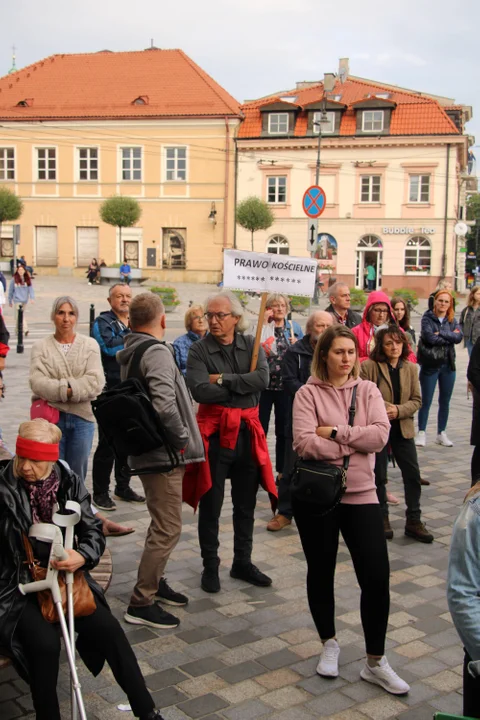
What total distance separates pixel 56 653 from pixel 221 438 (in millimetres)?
2068

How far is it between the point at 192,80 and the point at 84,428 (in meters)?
47.9

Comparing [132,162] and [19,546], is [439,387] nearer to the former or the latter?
[19,546]

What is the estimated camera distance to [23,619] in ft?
11.2

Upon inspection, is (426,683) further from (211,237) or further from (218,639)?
(211,237)

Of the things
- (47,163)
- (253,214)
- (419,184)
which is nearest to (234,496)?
(253,214)

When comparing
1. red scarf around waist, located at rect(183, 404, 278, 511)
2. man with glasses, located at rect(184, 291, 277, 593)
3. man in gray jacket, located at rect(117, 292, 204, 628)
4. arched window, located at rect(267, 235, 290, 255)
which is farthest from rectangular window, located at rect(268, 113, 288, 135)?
man in gray jacket, located at rect(117, 292, 204, 628)

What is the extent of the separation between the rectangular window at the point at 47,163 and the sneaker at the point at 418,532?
156 feet

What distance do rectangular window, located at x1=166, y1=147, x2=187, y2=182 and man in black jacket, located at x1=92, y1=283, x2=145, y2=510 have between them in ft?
141

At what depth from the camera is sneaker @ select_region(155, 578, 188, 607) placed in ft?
16.4

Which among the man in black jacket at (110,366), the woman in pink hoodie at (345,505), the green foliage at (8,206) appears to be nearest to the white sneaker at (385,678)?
the woman in pink hoodie at (345,505)

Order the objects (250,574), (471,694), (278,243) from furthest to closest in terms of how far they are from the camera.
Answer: (278,243) → (250,574) → (471,694)

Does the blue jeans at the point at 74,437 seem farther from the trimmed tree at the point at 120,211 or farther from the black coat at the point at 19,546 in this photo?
the trimmed tree at the point at 120,211

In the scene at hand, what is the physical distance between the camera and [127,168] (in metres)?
49.4

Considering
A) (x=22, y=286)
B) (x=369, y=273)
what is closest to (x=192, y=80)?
(x=369, y=273)
